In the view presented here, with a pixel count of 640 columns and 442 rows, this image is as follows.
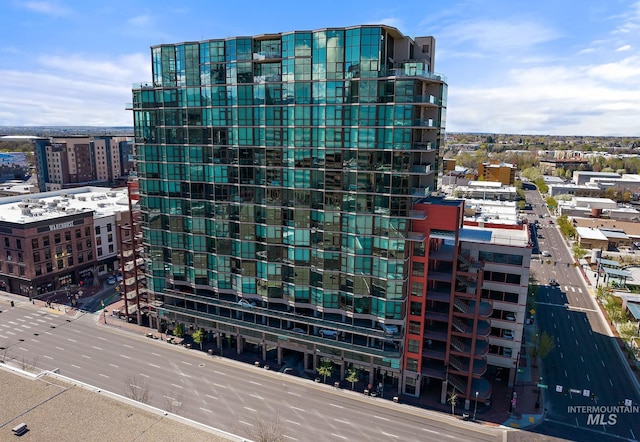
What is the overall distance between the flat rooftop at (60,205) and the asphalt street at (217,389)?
34.6 m

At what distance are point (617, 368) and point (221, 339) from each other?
254 feet

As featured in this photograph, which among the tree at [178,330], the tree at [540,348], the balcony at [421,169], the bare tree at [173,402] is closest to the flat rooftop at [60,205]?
the tree at [178,330]

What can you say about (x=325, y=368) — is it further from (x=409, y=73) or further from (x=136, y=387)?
(x=409, y=73)

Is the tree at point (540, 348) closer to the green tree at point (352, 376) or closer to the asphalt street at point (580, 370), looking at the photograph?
the asphalt street at point (580, 370)

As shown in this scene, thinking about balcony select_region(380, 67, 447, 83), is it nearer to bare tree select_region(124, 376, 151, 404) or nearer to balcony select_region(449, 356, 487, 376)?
balcony select_region(449, 356, 487, 376)

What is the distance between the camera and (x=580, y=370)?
78.2 meters

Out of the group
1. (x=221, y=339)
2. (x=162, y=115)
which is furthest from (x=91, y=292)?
(x=162, y=115)

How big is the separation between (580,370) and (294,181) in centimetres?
6433

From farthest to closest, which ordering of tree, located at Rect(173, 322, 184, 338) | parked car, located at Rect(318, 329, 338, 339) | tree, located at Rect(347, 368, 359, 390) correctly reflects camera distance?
tree, located at Rect(173, 322, 184, 338) → parked car, located at Rect(318, 329, 338, 339) → tree, located at Rect(347, 368, 359, 390)

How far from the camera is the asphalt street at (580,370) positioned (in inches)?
2505

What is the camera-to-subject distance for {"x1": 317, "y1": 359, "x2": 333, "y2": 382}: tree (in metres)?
72.8

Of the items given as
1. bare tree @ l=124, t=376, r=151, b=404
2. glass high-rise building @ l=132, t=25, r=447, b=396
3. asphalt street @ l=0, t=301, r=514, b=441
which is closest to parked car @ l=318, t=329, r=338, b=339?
glass high-rise building @ l=132, t=25, r=447, b=396

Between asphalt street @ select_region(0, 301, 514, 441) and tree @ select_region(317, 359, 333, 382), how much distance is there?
2242 mm

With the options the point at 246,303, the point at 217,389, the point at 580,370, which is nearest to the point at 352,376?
the point at 217,389
